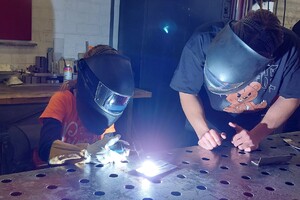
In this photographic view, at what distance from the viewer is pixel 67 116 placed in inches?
68.6

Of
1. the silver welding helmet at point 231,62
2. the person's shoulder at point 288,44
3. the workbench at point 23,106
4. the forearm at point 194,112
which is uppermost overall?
the person's shoulder at point 288,44

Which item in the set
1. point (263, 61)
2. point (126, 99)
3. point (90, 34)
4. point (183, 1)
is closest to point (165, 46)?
point (183, 1)

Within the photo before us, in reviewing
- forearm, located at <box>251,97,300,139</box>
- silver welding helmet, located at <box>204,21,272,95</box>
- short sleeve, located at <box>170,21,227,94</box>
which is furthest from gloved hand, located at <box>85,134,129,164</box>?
forearm, located at <box>251,97,300,139</box>

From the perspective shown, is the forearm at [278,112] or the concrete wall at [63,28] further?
the concrete wall at [63,28]

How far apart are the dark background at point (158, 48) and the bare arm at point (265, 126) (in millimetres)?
1602

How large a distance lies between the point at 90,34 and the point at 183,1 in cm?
95

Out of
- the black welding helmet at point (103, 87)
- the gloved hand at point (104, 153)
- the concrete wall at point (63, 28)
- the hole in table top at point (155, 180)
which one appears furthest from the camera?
the concrete wall at point (63, 28)

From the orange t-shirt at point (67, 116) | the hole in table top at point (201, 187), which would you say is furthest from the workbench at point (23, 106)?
the hole in table top at point (201, 187)

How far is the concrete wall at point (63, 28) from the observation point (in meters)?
3.14

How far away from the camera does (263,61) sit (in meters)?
1.15

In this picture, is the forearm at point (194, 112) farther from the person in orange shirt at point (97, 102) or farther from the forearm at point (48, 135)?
the forearm at point (48, 135)

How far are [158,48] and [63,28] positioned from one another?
35.6 inches

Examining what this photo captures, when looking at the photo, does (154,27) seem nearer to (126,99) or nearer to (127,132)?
(127,132)

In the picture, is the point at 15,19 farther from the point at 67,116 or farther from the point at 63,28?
the point at 67,116
